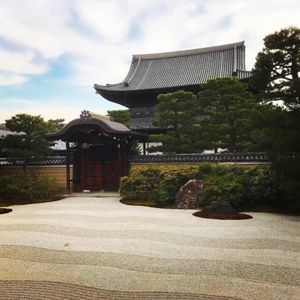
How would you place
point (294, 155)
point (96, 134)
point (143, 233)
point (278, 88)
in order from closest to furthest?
point (143, 233) < point (294, 155) < point (278, 88) < point (96, 134)

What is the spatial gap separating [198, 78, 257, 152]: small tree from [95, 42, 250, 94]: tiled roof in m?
5.11

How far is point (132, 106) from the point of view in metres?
25.6

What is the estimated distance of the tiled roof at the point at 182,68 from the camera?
82.4 feet

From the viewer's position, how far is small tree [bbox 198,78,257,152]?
17719mm

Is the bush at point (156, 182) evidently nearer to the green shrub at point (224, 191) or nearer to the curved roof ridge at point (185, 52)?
the green shrub at point (224, 191)

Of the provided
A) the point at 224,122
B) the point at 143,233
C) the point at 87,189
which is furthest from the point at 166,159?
the point at 143,233

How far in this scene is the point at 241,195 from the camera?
13180 mm

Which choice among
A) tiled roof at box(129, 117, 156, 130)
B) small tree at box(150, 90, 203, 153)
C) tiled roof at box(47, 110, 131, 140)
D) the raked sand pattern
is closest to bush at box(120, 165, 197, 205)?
tiled roof at box(47, 110, 131, 140)

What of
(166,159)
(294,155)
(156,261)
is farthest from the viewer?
(166,159)

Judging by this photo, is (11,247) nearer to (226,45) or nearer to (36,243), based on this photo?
(36,243)

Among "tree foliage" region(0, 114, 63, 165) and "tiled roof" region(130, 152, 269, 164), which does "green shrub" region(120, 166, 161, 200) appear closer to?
"tiled roof" region(130, 152, 269, 164)

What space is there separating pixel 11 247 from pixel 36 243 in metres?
0.57

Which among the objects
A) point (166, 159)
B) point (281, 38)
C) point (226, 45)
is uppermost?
point (226, 45)

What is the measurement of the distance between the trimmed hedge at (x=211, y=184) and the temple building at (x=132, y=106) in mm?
3067
